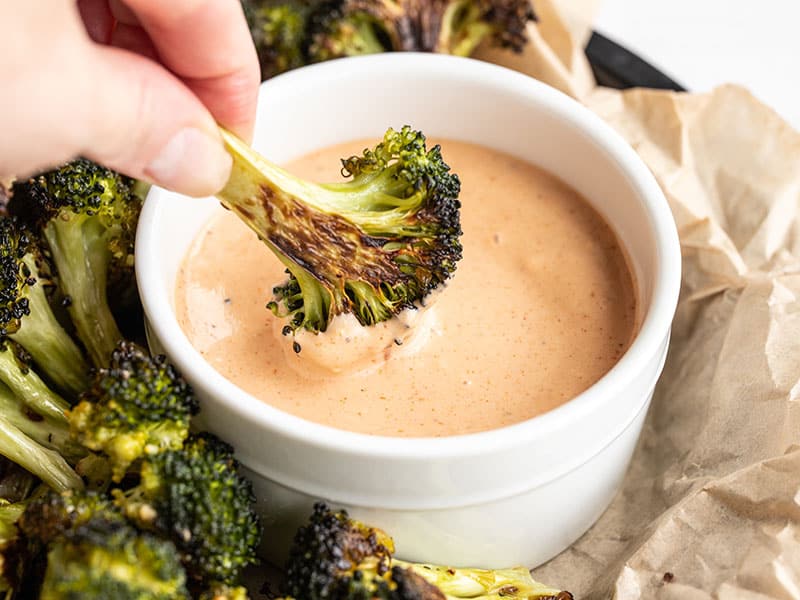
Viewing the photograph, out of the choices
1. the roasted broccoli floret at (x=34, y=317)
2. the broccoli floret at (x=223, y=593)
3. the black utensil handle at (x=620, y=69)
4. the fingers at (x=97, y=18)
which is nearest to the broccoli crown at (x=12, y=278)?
the roasted broccoli floret at (x=34, y=317)

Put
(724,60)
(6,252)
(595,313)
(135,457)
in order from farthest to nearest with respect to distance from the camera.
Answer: (724,60), (595,313), (6,252), (135,457)

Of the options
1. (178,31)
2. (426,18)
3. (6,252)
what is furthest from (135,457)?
(426,18)

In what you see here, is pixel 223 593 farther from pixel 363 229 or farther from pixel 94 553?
pixel 363 229

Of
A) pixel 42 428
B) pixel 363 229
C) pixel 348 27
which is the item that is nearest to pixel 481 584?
pixel 363 229

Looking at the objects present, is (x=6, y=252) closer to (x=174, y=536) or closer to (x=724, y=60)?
(x=174, y=536)

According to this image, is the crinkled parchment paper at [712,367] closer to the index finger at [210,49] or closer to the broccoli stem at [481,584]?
the broccoli stem at [481,584]

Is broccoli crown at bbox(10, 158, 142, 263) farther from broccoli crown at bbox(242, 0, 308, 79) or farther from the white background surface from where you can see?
the white background surface

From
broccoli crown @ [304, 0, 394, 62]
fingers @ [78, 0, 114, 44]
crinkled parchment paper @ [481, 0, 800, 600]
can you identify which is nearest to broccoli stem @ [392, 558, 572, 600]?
crinkled parchment paper @ [481, 0, 800, 600]
